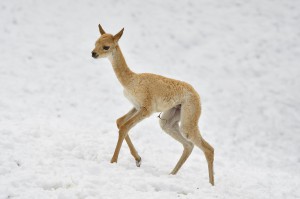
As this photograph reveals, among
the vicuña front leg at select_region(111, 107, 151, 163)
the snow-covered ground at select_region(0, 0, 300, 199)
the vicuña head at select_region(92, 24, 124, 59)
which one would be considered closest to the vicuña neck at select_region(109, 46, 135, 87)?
the vicuña head at select_region(92, 24, 124, 59)

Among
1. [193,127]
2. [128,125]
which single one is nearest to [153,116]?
[193,127]

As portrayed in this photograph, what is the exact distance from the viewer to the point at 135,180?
6.39m

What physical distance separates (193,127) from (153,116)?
504 centimetres

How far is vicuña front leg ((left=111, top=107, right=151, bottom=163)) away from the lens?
7293 mm

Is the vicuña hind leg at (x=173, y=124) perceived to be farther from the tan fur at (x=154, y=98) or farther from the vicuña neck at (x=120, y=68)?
the vicuña neck at (x=120, y=68)

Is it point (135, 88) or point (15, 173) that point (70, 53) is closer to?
point (135, 88)

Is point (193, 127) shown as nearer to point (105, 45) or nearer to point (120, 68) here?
point (120, 68)

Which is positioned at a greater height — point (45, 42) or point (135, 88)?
point (45, 42)

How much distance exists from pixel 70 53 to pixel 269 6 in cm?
941

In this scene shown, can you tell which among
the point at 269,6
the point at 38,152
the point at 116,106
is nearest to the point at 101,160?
the point at 38,152

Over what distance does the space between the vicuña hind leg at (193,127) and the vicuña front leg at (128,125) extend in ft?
2.49

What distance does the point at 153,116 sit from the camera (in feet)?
41.3

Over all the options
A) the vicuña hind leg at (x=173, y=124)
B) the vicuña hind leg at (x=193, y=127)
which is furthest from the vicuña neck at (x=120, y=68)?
the vicuña hind leg at (x=193, y=127)

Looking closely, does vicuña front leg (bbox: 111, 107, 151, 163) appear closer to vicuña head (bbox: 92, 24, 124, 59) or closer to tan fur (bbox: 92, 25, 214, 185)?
→ tan fur (bbox: 92, 25, 214, 185)
